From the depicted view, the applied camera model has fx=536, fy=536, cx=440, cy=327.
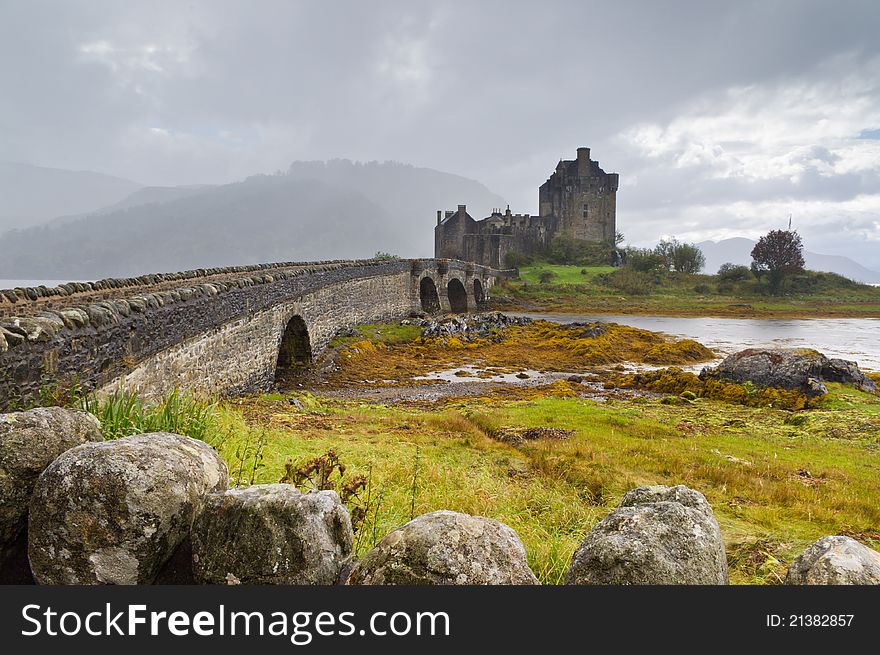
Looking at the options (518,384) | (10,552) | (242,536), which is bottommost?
(518,384)

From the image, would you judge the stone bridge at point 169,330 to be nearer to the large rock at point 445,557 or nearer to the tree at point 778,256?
the large rock at point 445,557

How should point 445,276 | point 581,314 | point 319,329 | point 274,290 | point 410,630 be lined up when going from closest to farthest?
point 410,630
point 274,290
point 319,329
point 445,276
point 581,314

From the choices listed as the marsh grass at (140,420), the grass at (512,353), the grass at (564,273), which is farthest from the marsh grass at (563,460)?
the grass at (564,273)

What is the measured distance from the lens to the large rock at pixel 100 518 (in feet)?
10.2

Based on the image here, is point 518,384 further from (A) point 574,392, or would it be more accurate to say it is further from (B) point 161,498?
(B) point 161,498

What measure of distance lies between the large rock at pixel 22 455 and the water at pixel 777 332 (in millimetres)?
31968

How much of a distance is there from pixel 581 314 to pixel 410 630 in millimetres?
60198

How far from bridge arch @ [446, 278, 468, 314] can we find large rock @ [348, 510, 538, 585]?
57.4 m

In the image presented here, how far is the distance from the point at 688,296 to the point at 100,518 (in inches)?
3134

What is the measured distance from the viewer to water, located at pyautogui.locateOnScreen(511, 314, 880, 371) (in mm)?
32750

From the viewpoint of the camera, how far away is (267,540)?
3107 millimetres

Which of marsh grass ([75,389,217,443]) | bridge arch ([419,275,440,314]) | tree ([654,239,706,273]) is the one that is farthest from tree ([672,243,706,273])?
marsh grass ([75,389,217,443])

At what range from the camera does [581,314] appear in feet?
199

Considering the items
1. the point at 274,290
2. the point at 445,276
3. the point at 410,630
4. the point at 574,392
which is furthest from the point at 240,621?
the point at 445,276
